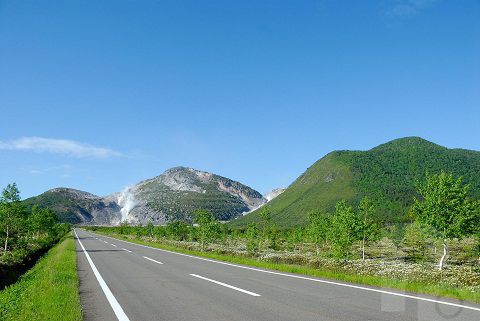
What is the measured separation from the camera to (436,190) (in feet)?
92.0

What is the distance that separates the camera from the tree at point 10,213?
3158 centimetres

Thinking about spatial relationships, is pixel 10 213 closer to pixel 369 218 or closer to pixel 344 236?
pixel 344 236

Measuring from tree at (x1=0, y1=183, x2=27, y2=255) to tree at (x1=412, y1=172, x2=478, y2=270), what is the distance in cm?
3841

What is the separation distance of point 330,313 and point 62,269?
13837mm

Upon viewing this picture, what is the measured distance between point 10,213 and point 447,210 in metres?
40.5

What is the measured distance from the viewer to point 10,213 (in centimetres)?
3209

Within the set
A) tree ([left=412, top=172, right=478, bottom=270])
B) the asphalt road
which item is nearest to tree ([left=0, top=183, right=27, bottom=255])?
the asphalt road

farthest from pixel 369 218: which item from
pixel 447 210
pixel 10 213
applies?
pixel 10 213

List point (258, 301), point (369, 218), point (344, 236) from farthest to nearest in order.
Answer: point (369, 218)
point (344, 236)
point (258, 301)

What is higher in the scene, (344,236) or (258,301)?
(344,236)

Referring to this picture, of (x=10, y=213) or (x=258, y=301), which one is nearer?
(x=258, y=301)

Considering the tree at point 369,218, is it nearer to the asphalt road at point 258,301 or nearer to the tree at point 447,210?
the tree at point 447,210

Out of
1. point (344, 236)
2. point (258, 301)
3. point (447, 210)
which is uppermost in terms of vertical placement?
point (447, 210)

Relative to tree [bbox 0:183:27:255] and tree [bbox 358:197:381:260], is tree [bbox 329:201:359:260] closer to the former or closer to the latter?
tree [bbox 358:197:381:260]
